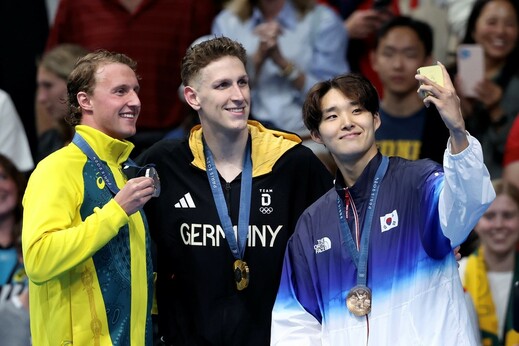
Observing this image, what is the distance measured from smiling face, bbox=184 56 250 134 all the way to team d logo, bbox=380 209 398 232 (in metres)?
1.03

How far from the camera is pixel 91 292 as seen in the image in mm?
6301

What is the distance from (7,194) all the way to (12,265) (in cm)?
54

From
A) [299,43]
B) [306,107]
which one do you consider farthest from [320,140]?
[299,43]

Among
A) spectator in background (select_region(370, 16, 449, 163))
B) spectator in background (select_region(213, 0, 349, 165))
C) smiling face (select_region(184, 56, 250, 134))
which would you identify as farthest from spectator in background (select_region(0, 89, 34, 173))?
smiling face (select_region(184, 56, 250, 134))

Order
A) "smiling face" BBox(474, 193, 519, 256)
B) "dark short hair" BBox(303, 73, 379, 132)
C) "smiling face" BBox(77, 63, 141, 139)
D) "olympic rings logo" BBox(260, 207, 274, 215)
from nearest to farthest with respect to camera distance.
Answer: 1. "dark short hair" BBox(303, 73, 379, 132)
2. "smiling face" BBox(77, 63, 141, 139)
3. "olympic rings logo" BBox(260, 207, 274, 215)
4. "smiling face" BBox(474, 193, 519, 256)

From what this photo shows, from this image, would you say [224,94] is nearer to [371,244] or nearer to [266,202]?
[266,202]

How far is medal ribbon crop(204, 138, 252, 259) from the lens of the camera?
6.76 meters

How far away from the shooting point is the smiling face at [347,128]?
623 centimetres

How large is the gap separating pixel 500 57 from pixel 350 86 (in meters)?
3.53

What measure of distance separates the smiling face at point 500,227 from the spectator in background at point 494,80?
0.73m

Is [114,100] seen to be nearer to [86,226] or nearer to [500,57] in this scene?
[86,226]

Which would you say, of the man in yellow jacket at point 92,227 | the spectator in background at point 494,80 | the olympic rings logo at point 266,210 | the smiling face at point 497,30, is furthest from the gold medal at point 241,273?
the smiling face at point 497,30

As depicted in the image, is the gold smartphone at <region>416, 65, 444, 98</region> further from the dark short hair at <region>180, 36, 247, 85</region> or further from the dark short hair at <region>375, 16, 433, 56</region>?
the dark short hair at <region>375, 16, 433, 56</region>

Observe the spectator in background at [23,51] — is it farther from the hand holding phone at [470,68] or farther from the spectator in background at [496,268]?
the spectator in background at [496,268]
